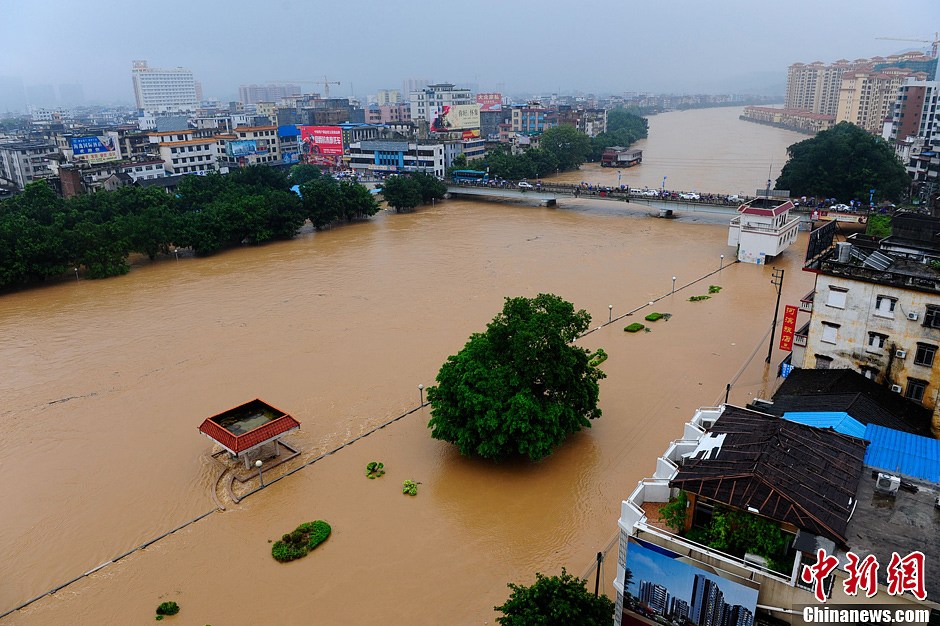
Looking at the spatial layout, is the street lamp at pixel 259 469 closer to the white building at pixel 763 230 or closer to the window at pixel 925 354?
the window at pixel 925 354

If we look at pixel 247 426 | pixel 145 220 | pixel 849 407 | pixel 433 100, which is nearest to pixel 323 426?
pixel 247 426

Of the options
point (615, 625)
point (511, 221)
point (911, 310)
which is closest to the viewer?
point (615, 625)

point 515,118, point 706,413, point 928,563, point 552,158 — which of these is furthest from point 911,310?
point 515,118

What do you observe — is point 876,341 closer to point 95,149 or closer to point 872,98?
point 95,149

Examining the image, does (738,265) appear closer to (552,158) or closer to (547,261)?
(547,261)

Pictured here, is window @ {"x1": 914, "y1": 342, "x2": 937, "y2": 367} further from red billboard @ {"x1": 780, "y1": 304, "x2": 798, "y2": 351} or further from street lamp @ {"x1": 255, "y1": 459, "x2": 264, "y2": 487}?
street lamp @ {"x1": 255, "y1": 459, "x2": 264, "y2": 487}

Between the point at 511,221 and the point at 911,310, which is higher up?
the point at 911,310
